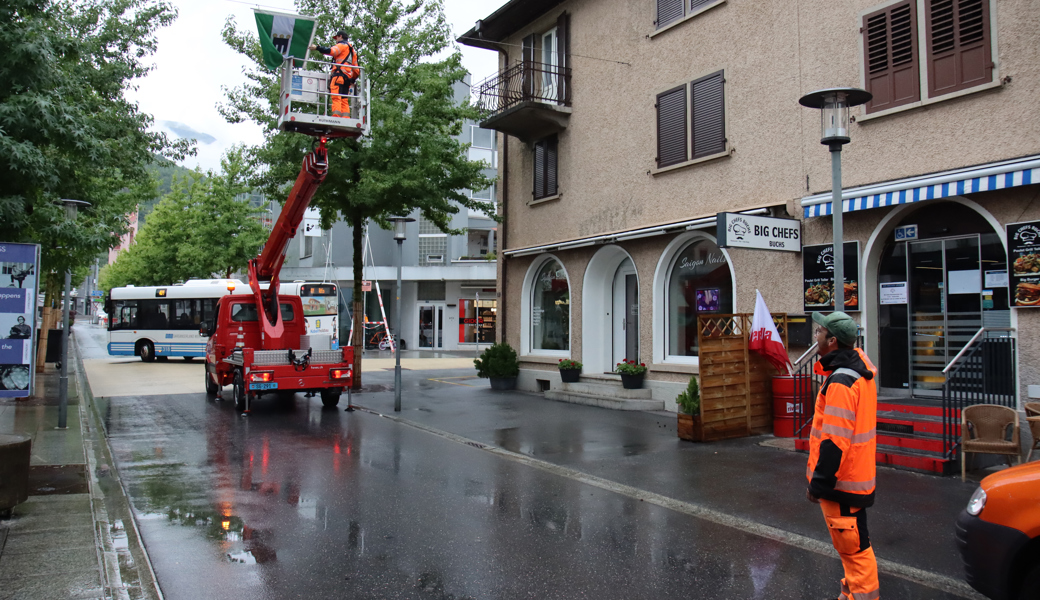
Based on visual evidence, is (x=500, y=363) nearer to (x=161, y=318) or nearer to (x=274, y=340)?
(x=274, y=340)

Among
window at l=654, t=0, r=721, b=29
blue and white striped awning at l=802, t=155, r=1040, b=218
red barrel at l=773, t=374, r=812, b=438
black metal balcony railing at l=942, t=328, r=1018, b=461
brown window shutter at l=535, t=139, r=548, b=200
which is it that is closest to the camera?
black metal balcony railing at l=942, t=328, r=1018, b=461

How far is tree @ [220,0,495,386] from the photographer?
15.6 m

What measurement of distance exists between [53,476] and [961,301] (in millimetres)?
10929

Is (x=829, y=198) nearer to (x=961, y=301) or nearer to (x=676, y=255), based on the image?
(x=961, y=301)

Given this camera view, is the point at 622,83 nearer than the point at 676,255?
No

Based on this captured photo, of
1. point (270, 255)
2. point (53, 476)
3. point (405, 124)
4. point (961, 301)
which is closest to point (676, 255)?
point (961, 301)

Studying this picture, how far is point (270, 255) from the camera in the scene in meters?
14.8

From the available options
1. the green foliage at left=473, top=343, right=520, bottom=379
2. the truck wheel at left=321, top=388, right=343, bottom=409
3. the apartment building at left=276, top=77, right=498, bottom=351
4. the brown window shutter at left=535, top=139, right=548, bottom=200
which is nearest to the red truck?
the truck wheel at left=321, top=388, right=343, bottom=409

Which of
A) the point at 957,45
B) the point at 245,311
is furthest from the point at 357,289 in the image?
the point at 957,45

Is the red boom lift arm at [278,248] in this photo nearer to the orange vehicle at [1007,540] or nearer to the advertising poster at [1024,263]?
the advertising poster at [1024,263]

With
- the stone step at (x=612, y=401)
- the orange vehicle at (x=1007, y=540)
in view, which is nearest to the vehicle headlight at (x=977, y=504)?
the orange vehicle at (x=1007, y=540)

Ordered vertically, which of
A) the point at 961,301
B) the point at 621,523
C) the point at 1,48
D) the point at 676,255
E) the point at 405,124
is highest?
the point at 405,124

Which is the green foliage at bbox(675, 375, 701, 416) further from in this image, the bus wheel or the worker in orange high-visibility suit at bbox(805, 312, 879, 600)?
the bus wheel

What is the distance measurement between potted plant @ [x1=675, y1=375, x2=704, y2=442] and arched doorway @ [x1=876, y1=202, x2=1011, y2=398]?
259 cm
